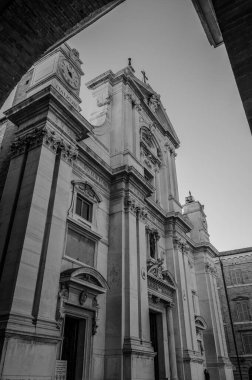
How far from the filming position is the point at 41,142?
36.3 ft

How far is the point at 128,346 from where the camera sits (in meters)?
11.9

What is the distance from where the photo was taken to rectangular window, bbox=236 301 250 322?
106 feet

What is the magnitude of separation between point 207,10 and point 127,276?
10513 mm

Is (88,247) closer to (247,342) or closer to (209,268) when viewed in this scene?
(209,268)

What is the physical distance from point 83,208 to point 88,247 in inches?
68.5

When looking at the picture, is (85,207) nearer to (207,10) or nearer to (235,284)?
(207,10)

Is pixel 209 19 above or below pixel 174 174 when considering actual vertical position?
below

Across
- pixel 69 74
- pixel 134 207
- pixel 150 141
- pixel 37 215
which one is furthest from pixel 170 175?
pixel 37 215

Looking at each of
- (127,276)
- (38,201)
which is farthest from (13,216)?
(127,276)

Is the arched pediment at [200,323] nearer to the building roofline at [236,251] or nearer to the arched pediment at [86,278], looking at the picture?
the arched pediment at [86,278]

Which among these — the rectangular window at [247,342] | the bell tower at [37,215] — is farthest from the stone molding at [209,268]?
the bell tower at [37,215]

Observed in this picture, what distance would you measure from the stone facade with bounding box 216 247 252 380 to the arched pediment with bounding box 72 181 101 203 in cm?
2566

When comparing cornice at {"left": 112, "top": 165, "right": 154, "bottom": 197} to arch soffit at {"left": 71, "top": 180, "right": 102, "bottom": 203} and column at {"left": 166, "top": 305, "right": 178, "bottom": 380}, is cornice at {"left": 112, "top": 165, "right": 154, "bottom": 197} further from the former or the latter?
column at {"left": 166, "top": 305, "right": 178, "bottom": 380}

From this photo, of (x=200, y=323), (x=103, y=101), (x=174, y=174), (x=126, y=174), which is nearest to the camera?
(x=126, y=174)
